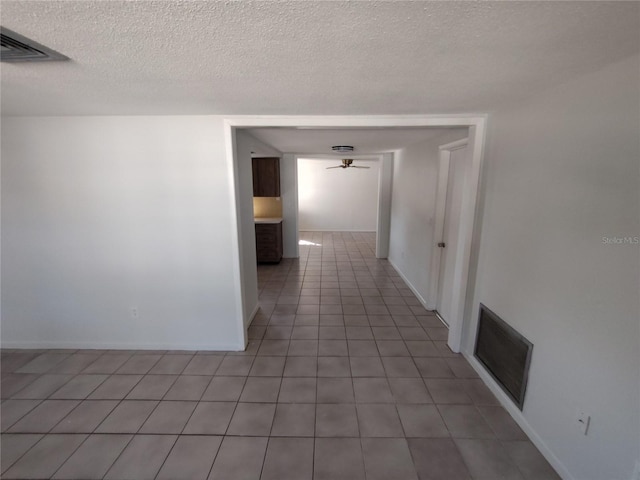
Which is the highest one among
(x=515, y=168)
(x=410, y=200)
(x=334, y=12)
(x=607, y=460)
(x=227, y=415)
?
(x=334, y=12)

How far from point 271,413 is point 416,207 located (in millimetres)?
3192

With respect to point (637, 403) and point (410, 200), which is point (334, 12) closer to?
point (637, 403)

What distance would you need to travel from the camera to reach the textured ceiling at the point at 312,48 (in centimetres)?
87

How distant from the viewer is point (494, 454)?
1679mm

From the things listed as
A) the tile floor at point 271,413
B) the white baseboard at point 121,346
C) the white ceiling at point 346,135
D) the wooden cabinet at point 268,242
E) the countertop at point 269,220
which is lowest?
the tile floor at point 271,413

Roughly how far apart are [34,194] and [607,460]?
4.28m

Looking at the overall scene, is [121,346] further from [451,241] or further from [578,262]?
[578,262]

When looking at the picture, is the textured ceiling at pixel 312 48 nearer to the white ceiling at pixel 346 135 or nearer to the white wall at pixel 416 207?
the white ceiling at pixel 346 135

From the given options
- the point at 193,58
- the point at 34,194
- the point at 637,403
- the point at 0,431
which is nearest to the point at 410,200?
the point at 637,403

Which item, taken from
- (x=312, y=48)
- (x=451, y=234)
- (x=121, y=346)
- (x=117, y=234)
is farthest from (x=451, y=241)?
(x=121, y=346)

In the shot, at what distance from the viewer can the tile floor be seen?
1.61 metres

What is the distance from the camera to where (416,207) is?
4.02 meters

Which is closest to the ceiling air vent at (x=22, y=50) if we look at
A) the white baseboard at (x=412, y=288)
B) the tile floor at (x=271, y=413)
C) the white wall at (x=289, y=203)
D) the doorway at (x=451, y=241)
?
the tile floor at (x=271, y=413)

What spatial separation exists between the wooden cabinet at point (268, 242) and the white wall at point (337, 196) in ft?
11.6
